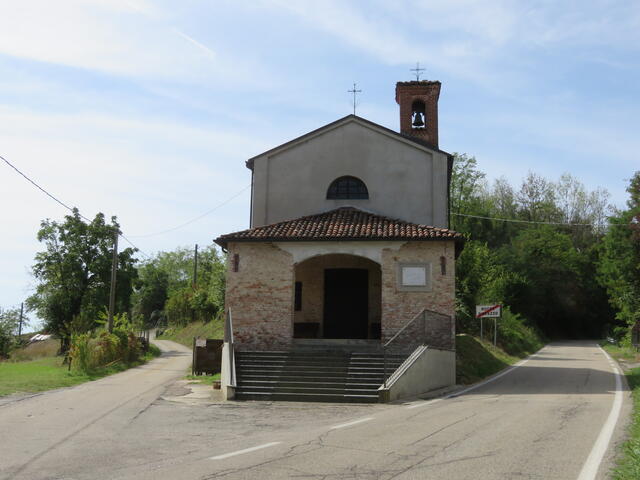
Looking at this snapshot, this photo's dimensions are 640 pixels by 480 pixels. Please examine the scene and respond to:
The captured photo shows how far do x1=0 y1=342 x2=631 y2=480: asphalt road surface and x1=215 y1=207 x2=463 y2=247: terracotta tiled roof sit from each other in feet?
16.0

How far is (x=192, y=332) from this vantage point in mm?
49281

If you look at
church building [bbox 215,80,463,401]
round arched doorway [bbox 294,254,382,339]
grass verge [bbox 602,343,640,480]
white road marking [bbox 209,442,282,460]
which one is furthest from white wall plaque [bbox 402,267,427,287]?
white road marking [bbox 209,442,282,460]

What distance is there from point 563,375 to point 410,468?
49.2 feet

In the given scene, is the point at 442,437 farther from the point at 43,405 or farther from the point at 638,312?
the point at 638,312

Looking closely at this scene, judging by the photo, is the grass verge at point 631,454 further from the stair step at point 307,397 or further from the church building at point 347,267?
the stair step at point 307,397

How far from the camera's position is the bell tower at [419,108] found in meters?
25.2

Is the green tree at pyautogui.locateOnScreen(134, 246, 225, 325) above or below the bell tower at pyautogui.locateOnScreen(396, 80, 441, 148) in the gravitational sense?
below

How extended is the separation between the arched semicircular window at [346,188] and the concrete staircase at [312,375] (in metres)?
6.72

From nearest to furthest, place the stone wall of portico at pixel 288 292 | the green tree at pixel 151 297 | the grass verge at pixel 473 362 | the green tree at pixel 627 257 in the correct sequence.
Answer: the stone wall of portico at pixel 288 292, the grass verge at pixel 473 362, the green tree at pixel 627 257, the green tree at pixel 151 297

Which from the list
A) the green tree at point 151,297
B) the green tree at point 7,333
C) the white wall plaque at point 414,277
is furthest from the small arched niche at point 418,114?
the green tree at point 151,297

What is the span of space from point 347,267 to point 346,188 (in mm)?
3023

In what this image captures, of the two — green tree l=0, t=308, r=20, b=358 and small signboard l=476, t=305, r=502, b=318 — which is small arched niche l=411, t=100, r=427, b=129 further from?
green tree l=0, t=308, r=20, b=358

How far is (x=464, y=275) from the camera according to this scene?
112 feet

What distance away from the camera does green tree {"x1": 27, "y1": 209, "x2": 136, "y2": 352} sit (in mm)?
37781
